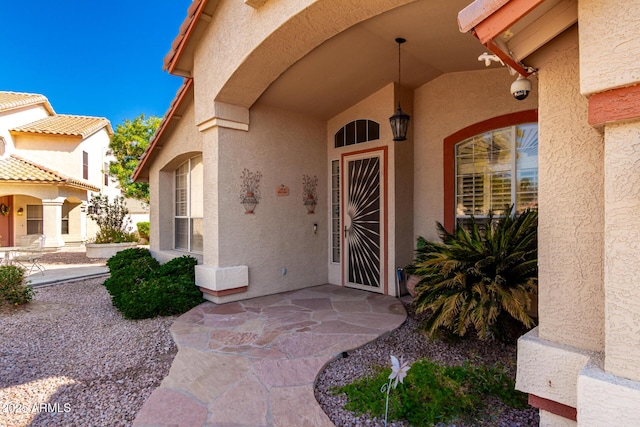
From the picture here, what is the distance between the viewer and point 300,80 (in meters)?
6.52

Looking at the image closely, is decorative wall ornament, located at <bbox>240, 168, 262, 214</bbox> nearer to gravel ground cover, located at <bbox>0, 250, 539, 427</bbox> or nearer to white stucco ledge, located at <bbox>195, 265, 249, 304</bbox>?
white stucco ledge, located at <bbox>195, 265, 249, 304</bbox>

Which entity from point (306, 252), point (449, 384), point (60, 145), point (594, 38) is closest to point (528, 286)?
point (449, 384)

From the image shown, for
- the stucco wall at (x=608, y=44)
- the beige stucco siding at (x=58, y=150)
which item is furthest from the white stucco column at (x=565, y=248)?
the beige stucco siding at (x=58, y=150)

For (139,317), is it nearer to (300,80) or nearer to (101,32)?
(300,80)

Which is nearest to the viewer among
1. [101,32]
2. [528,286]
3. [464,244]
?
[528,286]

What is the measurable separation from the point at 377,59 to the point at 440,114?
1.70 m

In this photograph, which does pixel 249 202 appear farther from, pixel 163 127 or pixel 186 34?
pixel 163 127

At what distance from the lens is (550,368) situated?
2584 millimetres

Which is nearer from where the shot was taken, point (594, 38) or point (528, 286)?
point (594, 38)

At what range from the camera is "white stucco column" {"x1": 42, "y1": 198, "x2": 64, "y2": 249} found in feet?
56.2

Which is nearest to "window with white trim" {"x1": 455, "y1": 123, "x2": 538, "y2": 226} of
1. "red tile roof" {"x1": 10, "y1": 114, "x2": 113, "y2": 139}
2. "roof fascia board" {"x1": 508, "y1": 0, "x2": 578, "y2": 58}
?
"roof fascia board" {"x1": 508, "y1": 0, "x2": 578, "y2": 58}

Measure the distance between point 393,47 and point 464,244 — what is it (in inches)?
133

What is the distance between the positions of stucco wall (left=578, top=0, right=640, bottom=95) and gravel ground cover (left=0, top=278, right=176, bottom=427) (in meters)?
4.29

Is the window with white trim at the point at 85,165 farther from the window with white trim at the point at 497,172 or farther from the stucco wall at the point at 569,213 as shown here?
the stucco wall at the point at 569,213
